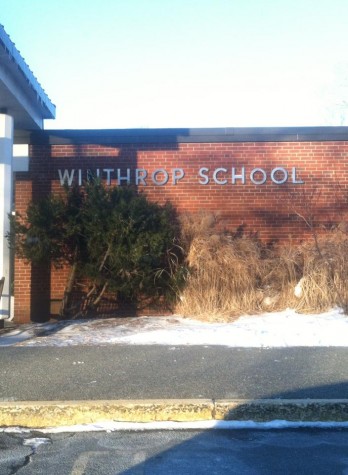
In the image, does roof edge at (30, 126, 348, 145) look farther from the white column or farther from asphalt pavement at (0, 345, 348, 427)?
asphalt pavement at (0, 345, 348, 427)

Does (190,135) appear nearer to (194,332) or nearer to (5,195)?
(5,195)

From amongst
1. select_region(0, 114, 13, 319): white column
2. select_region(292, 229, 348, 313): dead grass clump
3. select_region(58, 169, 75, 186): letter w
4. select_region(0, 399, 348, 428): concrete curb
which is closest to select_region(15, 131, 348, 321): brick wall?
select_region(58, 169, 75, 186): letter w

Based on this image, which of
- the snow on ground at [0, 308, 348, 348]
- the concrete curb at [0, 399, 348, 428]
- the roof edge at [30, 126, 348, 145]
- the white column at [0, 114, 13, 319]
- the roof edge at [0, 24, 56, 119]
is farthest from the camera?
the roof edge at [30, 126, 348, 145]

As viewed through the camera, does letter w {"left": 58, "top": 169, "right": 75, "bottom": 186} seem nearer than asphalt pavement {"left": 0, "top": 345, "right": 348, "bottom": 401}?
No

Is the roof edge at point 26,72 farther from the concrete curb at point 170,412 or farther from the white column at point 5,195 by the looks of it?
the concrete curb at point 170,412

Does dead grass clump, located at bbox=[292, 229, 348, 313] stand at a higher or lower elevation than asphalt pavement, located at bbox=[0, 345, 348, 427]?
higher

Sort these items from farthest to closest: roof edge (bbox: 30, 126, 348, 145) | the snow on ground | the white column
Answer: roof edge (bbox: 30, 126, 348, 145)
the white column
the snow on ground

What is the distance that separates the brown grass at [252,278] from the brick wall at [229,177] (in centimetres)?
109

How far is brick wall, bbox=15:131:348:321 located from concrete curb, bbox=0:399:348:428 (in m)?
7.73

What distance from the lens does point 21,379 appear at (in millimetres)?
7941

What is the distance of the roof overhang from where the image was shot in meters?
11.4

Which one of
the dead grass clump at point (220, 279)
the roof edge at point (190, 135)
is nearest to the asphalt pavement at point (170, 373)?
the dead grass clump at point (220, 279)

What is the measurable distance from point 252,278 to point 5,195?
16.2ft

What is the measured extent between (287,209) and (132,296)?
378 cm
